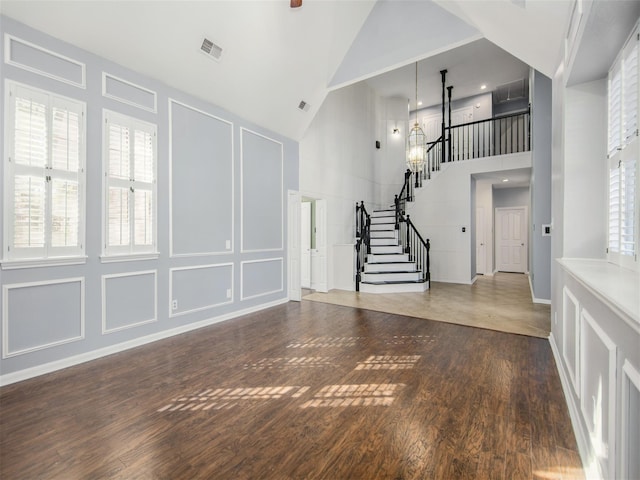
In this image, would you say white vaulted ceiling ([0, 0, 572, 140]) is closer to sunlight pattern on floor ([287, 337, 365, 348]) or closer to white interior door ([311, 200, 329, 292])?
white interior door ([311, 200, 329, 292])

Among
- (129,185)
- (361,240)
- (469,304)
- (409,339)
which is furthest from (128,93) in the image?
(469,304)

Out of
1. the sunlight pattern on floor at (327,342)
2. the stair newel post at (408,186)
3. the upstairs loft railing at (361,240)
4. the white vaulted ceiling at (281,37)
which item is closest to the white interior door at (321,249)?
the upstairs loft railing at (361,240)

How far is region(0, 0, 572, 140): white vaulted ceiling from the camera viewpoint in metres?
2.94

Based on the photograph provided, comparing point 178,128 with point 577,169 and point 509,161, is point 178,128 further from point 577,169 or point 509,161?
point 509,161

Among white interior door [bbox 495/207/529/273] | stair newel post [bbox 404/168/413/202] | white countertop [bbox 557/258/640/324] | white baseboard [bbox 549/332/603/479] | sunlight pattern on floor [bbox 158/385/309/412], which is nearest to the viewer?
white countertop [bbox 557/258/640/324]

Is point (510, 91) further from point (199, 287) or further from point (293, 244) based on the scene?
point (199, 287)

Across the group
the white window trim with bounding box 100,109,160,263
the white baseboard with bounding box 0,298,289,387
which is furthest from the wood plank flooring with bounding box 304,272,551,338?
the white window trim with bounding box 100,109,160,263

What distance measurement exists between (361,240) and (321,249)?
943 millimetres

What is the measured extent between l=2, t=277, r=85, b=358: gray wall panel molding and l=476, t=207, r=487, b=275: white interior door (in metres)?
10.4

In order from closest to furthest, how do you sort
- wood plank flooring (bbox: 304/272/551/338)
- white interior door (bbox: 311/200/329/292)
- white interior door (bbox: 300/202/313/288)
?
1. wood plank flooring (bbox: 304/272/551/338)
2. white interior door (bbox: 311/200/329/292)
3. white interior door (bbox: 300/202/313/288)

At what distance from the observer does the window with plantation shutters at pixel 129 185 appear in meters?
3.40

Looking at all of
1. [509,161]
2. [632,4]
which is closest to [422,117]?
[509,161]

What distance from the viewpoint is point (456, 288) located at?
725 cm

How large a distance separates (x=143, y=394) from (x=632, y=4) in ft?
13.1
